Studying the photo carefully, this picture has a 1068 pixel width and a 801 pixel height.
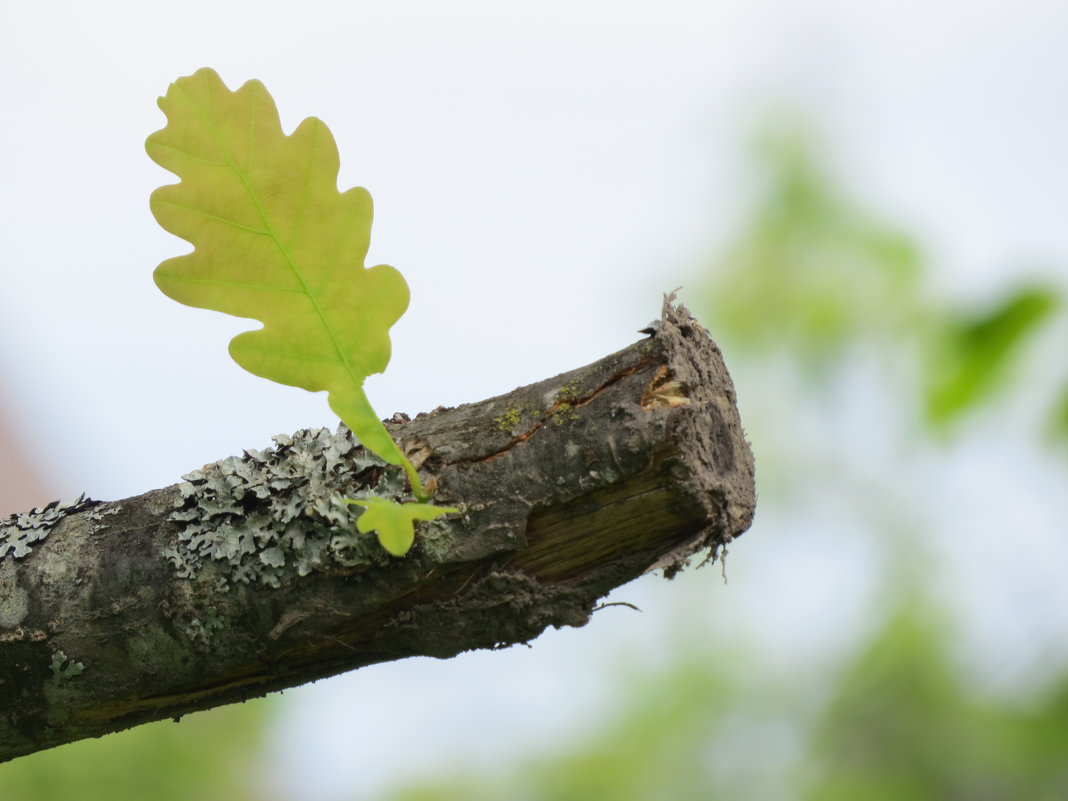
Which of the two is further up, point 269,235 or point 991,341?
point 269,235

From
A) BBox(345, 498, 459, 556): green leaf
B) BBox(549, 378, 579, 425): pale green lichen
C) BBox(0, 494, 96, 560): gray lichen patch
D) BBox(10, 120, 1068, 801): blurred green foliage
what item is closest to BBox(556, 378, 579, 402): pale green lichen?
BBox(549, 378, 579, 425): pale green lichen

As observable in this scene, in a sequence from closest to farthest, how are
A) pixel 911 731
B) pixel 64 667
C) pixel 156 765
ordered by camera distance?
pixel 64 667 → pixel 911 731 → pixel 156 765

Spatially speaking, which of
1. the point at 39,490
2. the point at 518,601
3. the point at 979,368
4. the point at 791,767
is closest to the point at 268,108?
the point at 518,601

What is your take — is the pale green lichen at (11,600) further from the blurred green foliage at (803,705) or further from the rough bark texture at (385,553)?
the blurred green foliage at (803,705)

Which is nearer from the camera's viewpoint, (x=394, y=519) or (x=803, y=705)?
(x=394, y=519)

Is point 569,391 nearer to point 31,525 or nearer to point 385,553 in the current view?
point 385,553

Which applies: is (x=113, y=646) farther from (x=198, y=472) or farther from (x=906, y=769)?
(x=906, y=769)

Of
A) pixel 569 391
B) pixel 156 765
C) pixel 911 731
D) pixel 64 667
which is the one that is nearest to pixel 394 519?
pixel 569 391
